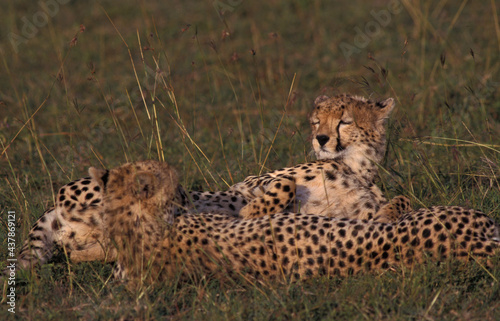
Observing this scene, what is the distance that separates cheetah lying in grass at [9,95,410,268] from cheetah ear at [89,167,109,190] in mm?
379

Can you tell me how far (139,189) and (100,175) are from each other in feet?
0.90

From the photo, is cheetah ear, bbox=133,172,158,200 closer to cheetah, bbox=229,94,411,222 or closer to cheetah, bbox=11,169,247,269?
cheetah, bbox=11,169,247,269

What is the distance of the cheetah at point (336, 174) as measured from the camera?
423cm

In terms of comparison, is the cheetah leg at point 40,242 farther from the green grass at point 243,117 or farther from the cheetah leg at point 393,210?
the cheetah leg at point 393,210

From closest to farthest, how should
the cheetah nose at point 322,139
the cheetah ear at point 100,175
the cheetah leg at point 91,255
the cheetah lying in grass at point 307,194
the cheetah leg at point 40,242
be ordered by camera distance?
1. the cheetah ear at point 100,175
2. the cheetah leg at point 40,242
3. the cheetah leg at point 91,255
4. the cheetah lying in grass at point 307,194
5. the cheetah nose at point 322,139

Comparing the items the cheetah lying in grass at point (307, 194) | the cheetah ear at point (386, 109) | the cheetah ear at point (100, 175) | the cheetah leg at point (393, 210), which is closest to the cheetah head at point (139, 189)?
the cheetah ear at point (100, 175)

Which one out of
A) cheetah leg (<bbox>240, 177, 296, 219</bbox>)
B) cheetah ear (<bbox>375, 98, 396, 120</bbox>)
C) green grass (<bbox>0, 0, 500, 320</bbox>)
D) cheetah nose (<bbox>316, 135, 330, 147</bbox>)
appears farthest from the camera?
cheetah ear (<bbox>375, 98, 396, 120</bbox>)

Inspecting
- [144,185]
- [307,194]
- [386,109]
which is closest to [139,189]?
[144,185]

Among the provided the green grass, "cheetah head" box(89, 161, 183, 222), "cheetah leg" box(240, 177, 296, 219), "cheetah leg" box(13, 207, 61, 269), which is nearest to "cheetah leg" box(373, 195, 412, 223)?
the green grass

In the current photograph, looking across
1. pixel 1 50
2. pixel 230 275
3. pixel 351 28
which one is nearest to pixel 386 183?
pixel 230 275

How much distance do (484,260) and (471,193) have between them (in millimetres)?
1231

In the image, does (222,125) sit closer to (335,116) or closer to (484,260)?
(335,116)

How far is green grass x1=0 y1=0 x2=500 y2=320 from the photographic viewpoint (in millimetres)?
3266

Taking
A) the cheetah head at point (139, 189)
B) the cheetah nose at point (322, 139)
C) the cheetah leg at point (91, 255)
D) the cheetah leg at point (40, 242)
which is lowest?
the cheetah leg at point (91, 255)
